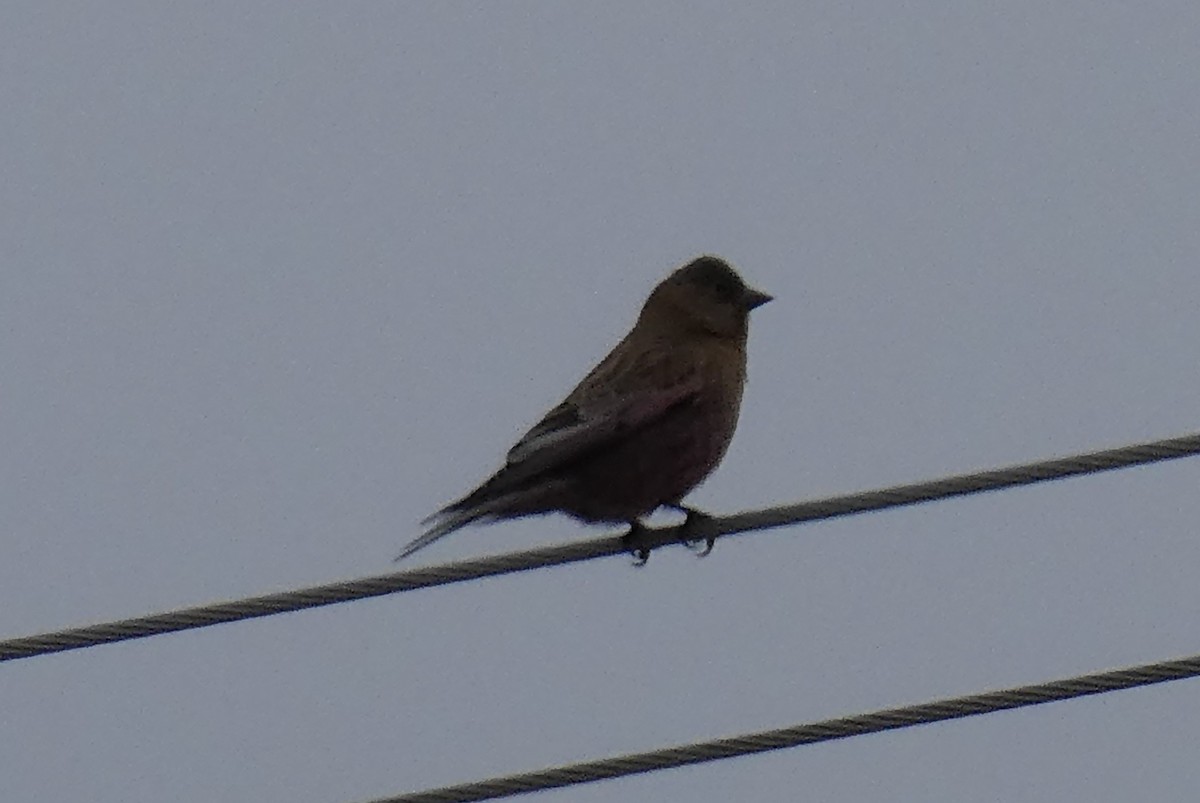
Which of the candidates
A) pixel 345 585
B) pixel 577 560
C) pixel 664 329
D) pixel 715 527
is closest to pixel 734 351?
pixel 664 329

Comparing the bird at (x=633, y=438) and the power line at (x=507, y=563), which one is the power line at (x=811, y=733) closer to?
the power line at (x=507, y=563)

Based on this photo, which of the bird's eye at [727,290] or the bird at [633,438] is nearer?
the bird at [633,438]

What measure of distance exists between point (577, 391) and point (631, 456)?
39cm

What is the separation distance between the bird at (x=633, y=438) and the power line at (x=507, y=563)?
1785 mm

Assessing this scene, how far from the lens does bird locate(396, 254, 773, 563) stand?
9508 millimetres

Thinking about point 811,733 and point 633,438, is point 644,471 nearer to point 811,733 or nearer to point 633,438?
point 633,438

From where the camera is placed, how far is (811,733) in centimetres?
677

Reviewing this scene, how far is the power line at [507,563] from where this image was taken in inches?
274

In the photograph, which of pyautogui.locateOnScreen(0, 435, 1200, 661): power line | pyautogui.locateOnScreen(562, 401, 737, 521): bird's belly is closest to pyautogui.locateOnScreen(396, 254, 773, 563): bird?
pyautogui.locateOnScreen(562, 401, 737, 521): bird's belly

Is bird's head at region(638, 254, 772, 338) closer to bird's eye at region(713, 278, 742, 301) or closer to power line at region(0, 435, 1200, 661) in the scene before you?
bird's eye at region(713, 278, 742, 301)

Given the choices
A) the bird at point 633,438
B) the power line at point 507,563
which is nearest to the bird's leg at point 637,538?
the bird at point 633,438

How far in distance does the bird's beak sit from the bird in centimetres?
15

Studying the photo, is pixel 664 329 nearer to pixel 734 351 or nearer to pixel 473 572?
pixel 734 351

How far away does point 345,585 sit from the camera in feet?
23.4
